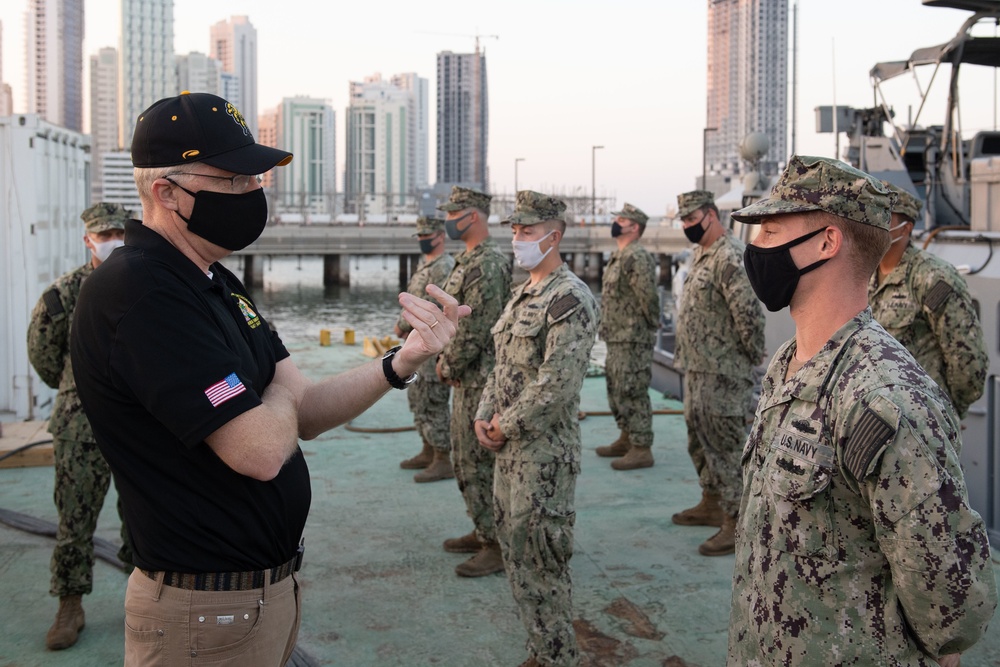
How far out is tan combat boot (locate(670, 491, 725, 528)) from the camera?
588 centimetres

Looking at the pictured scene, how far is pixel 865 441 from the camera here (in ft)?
6.32

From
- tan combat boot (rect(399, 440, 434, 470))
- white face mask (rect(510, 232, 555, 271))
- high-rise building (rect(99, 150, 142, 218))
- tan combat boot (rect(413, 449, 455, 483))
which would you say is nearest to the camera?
white face mask (rect(510, 232, 555, 271))

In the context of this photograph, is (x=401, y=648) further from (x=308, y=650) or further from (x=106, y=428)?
(x=106, y=428)

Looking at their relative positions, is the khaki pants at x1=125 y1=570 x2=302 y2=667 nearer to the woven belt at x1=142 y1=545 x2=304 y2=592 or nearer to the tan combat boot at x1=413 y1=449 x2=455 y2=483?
the woven belt at x1=142 y1=545 x2=304 y2=592

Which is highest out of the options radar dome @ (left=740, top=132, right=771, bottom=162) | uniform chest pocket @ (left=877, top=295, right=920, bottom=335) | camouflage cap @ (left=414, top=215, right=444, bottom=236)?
radar dome @ (left=740, top=132, right=771, bottom=162)

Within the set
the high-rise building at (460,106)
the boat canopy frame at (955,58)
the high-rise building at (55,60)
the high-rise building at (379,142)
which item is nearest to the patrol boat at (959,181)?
the boat canopy frame at (955,58)

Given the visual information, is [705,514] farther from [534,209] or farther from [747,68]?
[747,68]

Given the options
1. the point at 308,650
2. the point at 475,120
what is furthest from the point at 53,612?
the point at 475,120

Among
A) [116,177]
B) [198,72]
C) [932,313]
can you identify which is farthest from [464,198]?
[198,72]

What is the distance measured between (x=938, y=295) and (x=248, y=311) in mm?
3706

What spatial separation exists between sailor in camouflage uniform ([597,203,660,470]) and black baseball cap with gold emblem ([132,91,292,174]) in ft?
19.3

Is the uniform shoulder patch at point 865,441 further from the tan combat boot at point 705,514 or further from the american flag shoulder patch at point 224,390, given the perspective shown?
the tan combat boot at point 705,514

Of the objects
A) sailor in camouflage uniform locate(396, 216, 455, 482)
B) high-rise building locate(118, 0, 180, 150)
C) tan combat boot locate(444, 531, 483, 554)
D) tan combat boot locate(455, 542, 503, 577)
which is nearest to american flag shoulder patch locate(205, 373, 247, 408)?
tan combat boot locate(455, 542, 503, 577)

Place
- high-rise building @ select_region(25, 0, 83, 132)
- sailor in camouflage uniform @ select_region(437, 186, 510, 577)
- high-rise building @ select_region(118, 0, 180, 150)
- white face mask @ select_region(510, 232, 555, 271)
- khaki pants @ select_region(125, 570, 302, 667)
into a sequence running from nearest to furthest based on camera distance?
khaki pants @ select_region(125, 570, 302, 667) < white face mask @ select_region(510, 232, 555, 271) < sailor in camouflage uniform @ select_region(437, 186, 510, 577) < high-rise building @ select_region(118, 0, 180, 150) < high-rise building @ select_region(25, 0, 83, 132)
